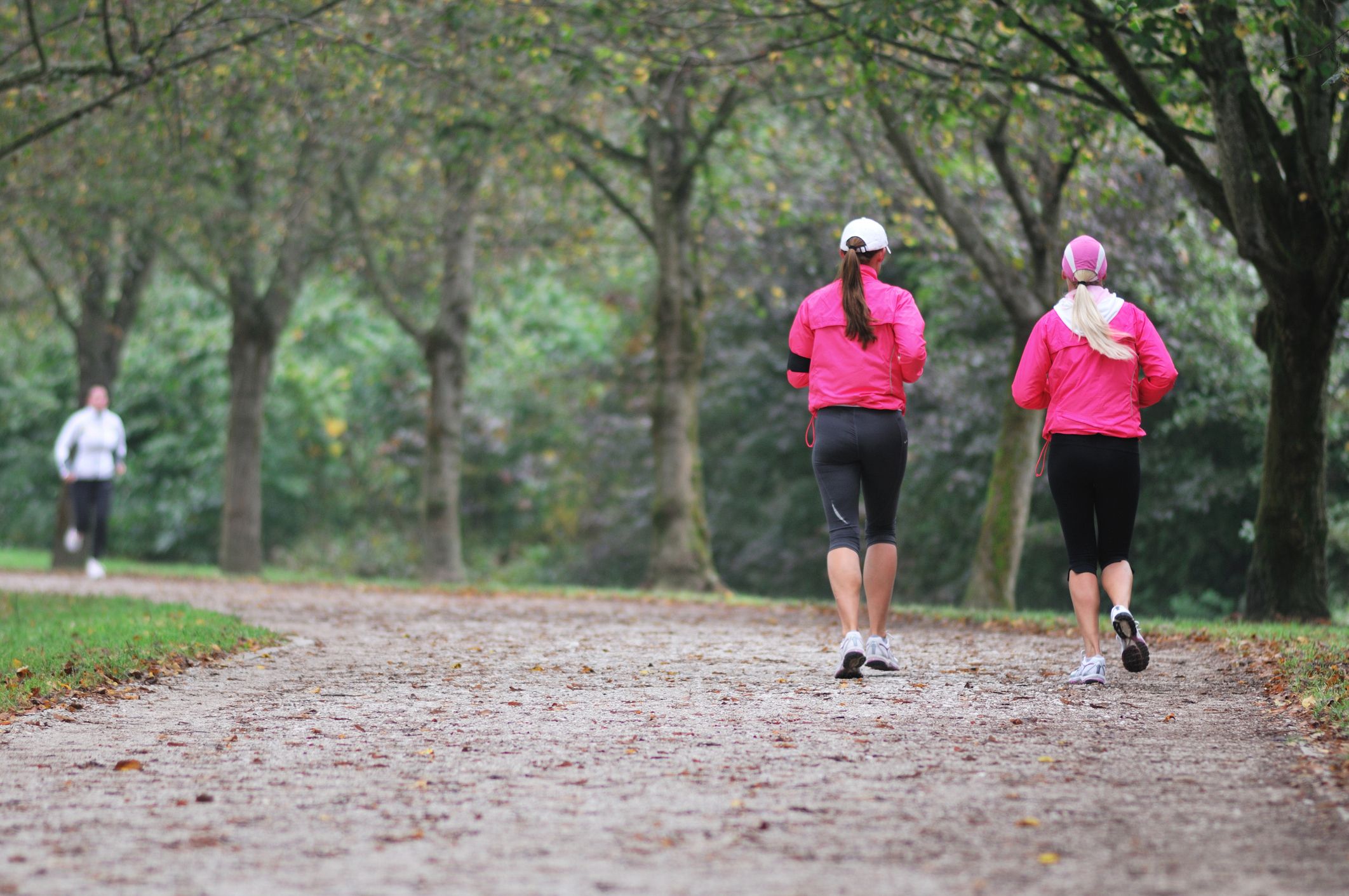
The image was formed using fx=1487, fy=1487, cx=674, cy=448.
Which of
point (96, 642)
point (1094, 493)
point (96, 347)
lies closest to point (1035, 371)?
point (1094, 493)

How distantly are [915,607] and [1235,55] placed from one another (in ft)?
20.1

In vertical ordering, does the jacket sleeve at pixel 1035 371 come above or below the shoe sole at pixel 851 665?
above

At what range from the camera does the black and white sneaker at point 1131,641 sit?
23.6 ft

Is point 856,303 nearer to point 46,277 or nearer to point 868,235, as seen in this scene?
point 868,235

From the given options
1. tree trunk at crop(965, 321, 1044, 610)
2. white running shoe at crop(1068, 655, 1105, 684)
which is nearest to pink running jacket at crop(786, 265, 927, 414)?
white running shoe at crop(1068, 655, 1105, 684)

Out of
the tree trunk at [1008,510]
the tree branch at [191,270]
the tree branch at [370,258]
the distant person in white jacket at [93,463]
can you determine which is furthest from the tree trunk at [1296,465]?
the tree branch at [191,270]

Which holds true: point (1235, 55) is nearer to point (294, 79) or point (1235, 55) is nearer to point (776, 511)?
point (294, 79)

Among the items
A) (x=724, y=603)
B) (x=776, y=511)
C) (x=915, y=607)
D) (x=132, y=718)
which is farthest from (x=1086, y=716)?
(x=776, y=511)

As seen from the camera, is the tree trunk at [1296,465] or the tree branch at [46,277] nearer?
the tree trunk at [1296,465]

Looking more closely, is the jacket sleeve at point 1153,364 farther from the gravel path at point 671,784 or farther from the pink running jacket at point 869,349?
the gravel path at point 671,784

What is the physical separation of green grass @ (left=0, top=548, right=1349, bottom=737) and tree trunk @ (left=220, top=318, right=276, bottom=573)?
3.13 feet

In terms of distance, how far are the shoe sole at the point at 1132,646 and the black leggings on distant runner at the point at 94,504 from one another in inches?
556

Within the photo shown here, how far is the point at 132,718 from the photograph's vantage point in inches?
263

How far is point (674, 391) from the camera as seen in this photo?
752 inches
